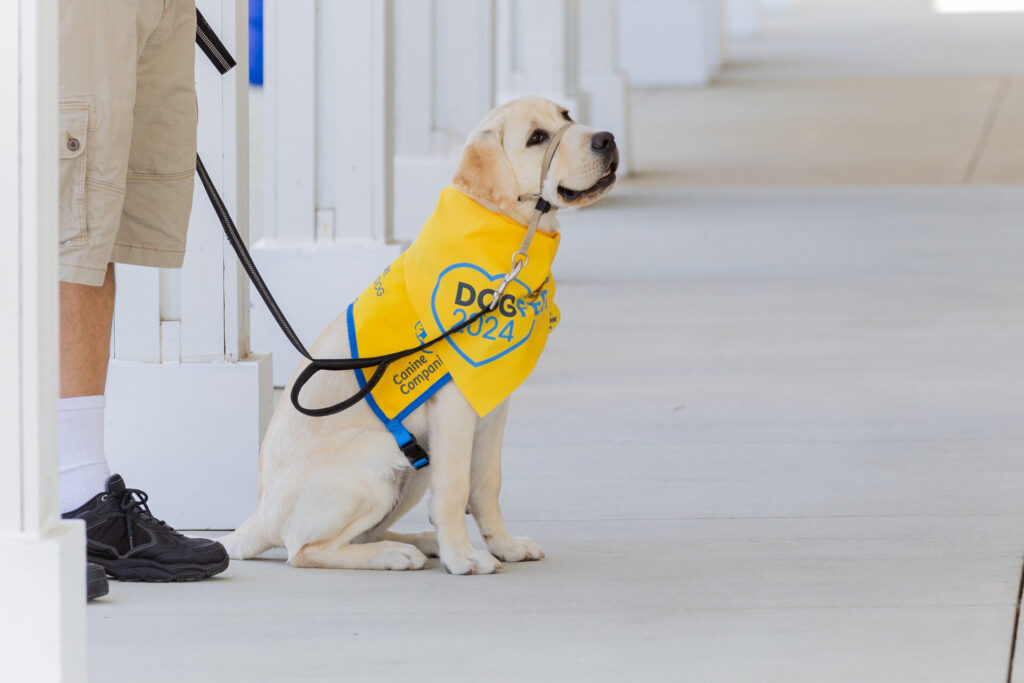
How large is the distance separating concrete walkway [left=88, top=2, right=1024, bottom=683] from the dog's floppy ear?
748 millimetres

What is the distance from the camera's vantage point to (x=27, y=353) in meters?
1.90

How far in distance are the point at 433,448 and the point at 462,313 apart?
0.89ft

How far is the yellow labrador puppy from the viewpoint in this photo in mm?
2852

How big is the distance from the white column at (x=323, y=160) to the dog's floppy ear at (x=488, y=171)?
85.1 inches

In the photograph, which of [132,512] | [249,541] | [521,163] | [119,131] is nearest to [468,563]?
[249,541]

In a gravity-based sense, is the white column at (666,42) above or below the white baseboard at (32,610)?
above

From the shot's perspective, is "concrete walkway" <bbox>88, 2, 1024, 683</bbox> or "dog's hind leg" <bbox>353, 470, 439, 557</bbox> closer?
"concrete walkway" <bbox>88, 2, 1024, 683</bbox>

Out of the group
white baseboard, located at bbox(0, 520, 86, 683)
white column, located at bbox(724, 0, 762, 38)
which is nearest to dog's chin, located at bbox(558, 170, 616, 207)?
white baseboard, located at bbox(0, 520, 86, 683)

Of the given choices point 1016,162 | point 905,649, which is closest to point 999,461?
point 905,649

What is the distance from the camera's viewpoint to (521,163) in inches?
113

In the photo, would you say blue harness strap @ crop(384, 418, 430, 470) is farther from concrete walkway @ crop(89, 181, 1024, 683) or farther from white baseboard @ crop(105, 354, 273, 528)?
white baseboard @ crop(105, 354, 273, 528)

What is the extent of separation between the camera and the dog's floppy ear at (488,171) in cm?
287

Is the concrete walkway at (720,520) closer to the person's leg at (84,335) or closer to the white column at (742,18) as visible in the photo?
the person's leg at (84,335)

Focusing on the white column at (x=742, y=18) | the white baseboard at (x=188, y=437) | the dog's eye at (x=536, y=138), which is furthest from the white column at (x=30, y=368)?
the white column at (x=742, y=18)
